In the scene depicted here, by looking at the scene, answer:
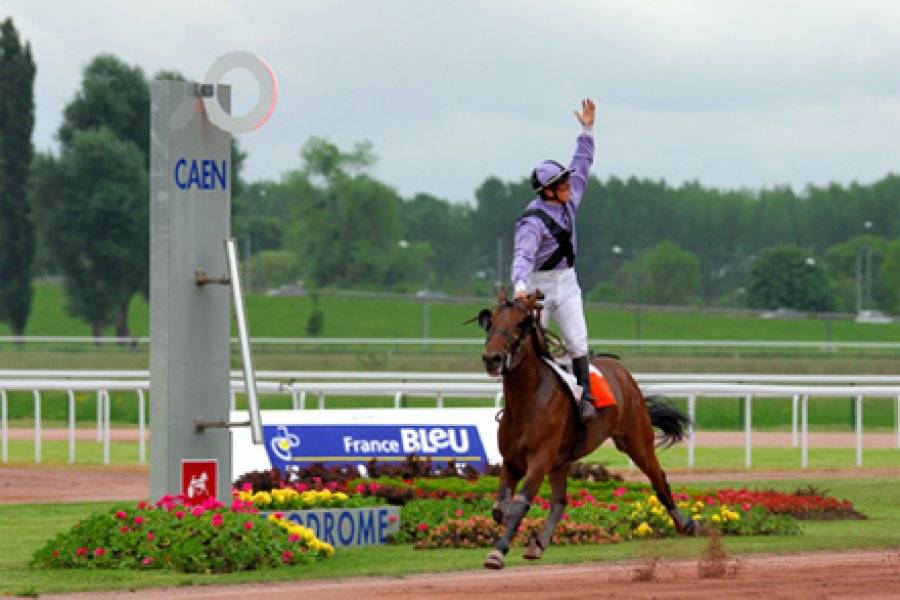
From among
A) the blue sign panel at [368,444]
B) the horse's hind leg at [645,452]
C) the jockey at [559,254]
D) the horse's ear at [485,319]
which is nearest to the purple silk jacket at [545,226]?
the jockey at [559,254]

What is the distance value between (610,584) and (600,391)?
1228 mm

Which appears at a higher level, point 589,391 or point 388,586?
point 589,391

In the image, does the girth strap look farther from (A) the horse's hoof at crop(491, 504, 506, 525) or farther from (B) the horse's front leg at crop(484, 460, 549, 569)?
(A) the horse's hoof at crop(491, 504, 506, 525)

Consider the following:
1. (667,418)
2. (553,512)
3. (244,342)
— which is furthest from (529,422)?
(667,418)

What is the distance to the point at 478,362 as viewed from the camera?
130ft

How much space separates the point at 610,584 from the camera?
32.0ft

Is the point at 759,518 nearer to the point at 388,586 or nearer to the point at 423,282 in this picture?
the point at 388,586

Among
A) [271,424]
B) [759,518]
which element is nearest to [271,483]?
[271,424]

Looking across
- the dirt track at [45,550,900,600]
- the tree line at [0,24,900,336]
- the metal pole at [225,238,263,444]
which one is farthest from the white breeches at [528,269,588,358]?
the tree line at [0,24,900,336]

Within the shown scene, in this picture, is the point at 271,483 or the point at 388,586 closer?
the point at 388,586

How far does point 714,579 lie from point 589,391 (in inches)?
47.9

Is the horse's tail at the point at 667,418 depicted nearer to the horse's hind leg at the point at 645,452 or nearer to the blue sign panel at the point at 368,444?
the horse's hind leg at the point at 645,452

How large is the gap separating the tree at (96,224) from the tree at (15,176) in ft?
3.39

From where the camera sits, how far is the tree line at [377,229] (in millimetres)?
60875
